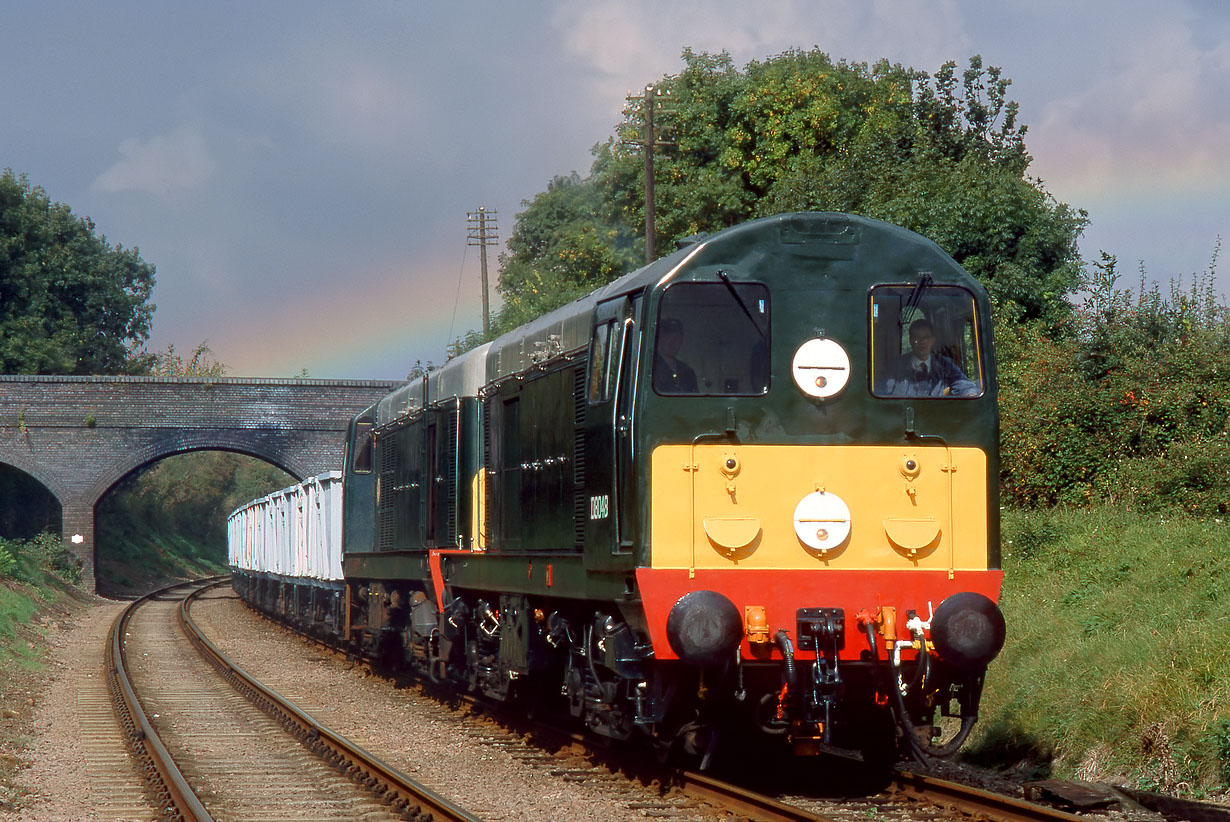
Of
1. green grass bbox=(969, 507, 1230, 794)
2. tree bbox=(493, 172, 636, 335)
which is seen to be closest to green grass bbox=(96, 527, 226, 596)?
tree bbox=(493, 172, 636, 335)

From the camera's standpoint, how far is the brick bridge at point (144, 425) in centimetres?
4222

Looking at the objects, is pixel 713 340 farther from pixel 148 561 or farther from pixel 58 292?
pixel 58 292

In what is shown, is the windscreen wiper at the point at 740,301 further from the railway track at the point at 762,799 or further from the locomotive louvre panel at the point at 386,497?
the locomotive louvre panel at the point at 386,497

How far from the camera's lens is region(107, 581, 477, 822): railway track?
9461 millimetres

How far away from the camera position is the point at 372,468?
1927cm

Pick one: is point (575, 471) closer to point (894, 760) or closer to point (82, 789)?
point (894, 760)

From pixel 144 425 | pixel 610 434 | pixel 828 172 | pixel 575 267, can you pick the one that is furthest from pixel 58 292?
pixel 610 434

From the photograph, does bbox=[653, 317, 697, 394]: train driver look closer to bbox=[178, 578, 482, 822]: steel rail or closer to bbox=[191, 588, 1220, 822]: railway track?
bbox=[191, 588, 1220, 822]: railway track

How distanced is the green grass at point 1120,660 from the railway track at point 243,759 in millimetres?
4723

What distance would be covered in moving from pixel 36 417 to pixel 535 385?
1382 inches

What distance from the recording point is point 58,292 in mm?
64812

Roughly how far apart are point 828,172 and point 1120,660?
2236cm

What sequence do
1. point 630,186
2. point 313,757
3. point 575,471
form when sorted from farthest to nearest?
1. point 630,186
2. point 313,757
3. point 575,471

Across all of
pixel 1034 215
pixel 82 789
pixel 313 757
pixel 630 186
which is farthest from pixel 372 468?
pixel 630 186
